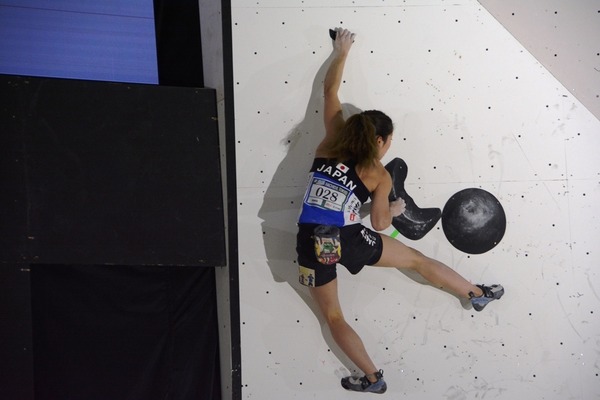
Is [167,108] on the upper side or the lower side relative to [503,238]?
upper

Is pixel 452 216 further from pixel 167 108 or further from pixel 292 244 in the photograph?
pixel 167 108

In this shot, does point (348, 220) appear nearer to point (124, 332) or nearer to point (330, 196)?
point (330, 196)

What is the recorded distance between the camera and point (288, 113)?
3305mm

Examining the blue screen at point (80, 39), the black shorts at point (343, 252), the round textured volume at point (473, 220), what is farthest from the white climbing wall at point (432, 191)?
the blue screen at point (80, 39)

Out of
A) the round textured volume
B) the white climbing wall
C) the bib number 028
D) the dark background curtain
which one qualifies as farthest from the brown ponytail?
the dark background curtain

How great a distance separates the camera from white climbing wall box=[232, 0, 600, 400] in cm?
329

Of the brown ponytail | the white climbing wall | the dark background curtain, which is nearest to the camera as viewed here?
the brown ponytail

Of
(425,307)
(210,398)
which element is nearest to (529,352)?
(425,307)

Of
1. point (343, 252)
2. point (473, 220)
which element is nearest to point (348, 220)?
point (343, 252)

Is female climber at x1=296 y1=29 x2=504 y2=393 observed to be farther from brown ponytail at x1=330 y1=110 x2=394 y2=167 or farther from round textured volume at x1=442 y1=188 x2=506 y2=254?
round textured volume at x1=442 y1=188 x2=506 y2=254

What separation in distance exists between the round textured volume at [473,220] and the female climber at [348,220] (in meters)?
0.17

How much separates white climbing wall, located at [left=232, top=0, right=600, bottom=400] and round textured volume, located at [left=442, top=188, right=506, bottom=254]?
1.5 inches

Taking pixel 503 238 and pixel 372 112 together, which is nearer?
pixel 372 112

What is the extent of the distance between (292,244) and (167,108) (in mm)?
818
